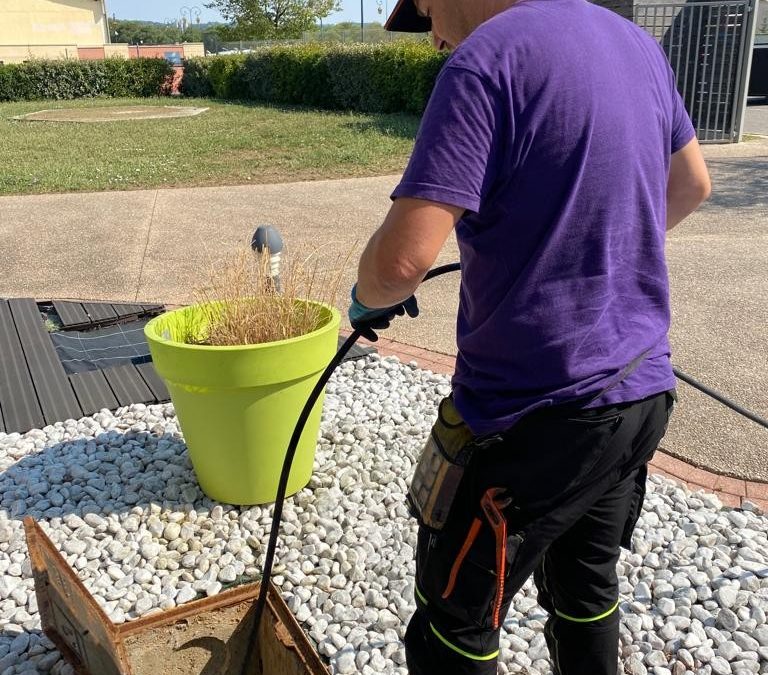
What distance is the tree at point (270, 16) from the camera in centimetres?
4800

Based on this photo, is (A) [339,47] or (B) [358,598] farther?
(A) [339,47]

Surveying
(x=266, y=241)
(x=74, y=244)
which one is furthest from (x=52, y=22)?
(x=266, y=241)

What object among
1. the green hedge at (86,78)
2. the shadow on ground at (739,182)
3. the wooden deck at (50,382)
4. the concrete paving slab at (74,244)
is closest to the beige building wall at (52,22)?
the green hedge at (86,78)

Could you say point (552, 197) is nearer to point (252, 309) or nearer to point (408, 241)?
point (408, 241)

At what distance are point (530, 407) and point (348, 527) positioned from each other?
1684mm

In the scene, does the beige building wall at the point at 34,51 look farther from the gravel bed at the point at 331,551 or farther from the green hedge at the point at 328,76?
the gravel bed at the point at 331,551

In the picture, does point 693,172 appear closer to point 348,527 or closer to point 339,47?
point 348,527

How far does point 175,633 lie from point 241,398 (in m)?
0.92

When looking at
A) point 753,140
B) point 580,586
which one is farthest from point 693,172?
point 753,140

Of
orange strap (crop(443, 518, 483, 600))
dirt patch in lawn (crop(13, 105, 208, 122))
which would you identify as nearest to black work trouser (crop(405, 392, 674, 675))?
orange strap (crop(443, 518, 483, 600))

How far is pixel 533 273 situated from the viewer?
138 centimetres

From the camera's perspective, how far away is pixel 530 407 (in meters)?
1.43

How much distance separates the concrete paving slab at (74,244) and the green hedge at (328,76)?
25.0 feet

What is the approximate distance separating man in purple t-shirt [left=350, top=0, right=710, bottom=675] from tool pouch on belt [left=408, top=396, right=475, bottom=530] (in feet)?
0.06
